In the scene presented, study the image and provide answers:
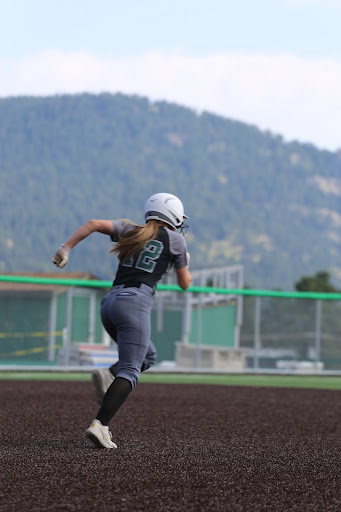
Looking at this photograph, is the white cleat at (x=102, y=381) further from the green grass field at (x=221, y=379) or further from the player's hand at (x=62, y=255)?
the green grass field at (x=221, y=379)

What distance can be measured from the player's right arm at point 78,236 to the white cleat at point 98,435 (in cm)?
109

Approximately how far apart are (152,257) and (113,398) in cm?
100

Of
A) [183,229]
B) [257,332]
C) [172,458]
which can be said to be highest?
[183,229]

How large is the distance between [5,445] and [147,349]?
1.20 m

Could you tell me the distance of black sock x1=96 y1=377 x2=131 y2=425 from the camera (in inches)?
251

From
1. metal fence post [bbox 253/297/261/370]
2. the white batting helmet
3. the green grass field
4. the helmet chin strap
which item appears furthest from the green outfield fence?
the white batting helmet

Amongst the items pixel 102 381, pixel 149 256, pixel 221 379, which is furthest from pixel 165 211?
pixel 221 379

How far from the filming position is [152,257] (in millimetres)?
6559

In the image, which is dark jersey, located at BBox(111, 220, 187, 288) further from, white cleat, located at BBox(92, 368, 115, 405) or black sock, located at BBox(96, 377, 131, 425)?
white cleat, located at BBox(92, 368, 115, 405)

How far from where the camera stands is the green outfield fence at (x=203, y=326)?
62.1ft

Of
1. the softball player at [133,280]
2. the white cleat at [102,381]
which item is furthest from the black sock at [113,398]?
the white cleat at [102,381]

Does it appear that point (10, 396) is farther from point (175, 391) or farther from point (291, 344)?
point (291, 344)

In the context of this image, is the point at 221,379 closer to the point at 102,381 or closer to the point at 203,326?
the point at 203,326

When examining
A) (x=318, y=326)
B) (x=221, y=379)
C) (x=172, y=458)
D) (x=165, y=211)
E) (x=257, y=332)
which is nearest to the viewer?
(x=172, y=458)
